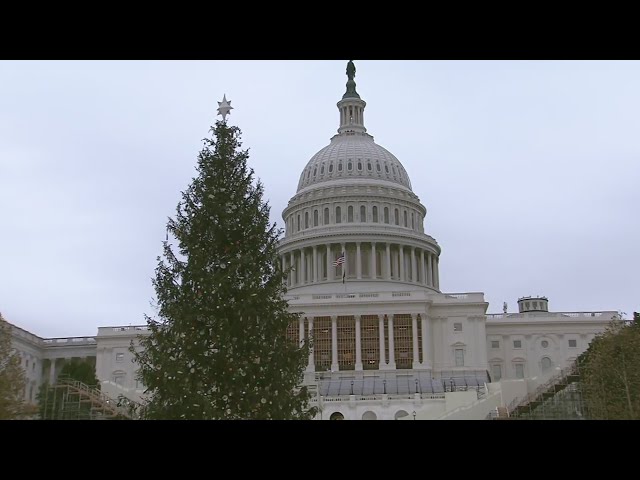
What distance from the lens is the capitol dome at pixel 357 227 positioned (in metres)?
129

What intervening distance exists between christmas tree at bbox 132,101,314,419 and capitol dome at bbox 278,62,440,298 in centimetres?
8877

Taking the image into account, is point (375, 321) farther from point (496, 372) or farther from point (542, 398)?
point (542, 398)

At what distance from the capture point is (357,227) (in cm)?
13038

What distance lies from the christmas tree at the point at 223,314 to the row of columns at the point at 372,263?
96741 millimetres

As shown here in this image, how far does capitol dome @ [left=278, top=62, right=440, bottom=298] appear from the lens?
12888cm

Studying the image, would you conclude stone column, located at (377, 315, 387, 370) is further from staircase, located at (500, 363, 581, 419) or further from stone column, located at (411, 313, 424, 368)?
staircase, located at (500, 363, 581, 419)

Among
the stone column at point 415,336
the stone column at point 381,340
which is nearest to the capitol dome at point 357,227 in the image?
the stone column at point 381,340

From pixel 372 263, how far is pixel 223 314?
4005 inches

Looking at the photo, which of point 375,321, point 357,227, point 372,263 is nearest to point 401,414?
point 375,321
